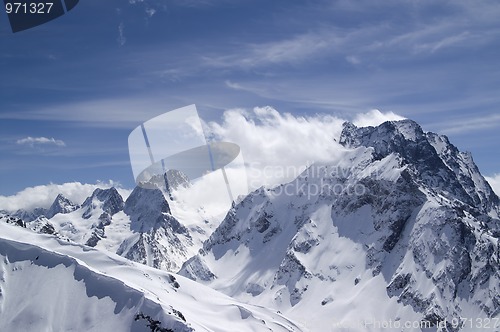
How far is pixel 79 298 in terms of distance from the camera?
167625 millimetres

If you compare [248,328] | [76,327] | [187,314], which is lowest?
[248,328]

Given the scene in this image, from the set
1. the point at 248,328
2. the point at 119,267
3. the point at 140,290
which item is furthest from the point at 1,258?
the point at 248,328

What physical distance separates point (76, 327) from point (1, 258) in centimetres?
4498

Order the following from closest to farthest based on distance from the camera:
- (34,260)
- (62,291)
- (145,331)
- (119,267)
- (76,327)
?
1. (145,331)
2. (76,327)
3. (62,291)
4. (34,260)
5. (119,267)

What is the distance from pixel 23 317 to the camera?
164875 mm

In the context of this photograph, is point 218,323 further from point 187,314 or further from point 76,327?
point 76,327

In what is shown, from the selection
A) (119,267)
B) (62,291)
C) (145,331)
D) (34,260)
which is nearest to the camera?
(145,331)

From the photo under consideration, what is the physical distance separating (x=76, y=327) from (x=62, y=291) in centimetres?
1600

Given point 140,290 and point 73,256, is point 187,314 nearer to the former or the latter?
point 140,290

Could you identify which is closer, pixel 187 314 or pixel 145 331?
pixel 145 331

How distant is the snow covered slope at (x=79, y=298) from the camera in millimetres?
155375

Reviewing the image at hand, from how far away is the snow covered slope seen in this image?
155375mm

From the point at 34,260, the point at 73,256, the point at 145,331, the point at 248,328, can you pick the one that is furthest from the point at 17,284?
the point at 248,328

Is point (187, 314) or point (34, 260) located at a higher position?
point (34, 260)
